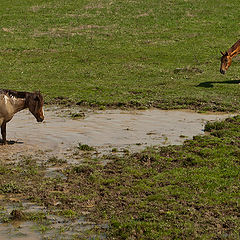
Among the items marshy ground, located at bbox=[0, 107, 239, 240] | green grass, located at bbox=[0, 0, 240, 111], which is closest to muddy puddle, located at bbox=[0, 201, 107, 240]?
marshy ground, located at bbox=[0, 107, 239, 240]

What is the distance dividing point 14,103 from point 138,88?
10392 millimetres

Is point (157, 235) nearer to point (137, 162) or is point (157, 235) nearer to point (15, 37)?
point (137, 162)

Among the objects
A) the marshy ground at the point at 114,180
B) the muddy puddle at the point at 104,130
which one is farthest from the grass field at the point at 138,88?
the muddy puddle at the point at 104,130

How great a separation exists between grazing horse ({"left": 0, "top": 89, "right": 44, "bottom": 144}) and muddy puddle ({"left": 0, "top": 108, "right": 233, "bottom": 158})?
775 millimetres

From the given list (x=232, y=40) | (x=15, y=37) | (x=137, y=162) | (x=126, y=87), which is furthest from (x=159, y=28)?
(x=137, y=162)

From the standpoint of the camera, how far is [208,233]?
923 centimetres

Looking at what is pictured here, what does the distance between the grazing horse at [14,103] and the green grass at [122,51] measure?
6.24 m

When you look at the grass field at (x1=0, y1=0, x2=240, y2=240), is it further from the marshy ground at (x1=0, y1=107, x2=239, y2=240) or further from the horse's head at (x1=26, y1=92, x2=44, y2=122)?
the horse's head at (x1=26, y1=92, x2=44, y2=122)

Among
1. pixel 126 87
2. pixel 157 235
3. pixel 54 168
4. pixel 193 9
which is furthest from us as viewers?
pixel 193 9

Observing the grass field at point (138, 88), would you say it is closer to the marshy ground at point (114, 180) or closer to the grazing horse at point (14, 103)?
the marshy ground at point (114, 180)

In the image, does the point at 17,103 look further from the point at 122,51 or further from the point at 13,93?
the point at 122,51

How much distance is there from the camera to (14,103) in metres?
15.1

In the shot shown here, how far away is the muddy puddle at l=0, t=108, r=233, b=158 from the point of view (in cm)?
1531

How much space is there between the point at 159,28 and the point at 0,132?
25.8 meters
